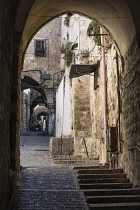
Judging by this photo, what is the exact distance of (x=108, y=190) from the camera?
16.9ft

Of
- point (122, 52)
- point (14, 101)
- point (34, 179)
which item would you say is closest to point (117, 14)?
point (122, 52)

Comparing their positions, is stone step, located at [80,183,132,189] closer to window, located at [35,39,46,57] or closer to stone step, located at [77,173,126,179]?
stone step, located at [77,173,126,179]

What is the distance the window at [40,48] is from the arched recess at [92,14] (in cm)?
1438

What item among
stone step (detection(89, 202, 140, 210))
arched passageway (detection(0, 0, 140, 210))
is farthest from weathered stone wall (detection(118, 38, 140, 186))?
stone step (detection(89, 202, 140, 210))

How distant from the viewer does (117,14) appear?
6.14 meters

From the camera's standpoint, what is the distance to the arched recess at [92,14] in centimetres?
559

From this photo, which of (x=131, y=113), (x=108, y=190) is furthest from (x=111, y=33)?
(x=108, y=190)

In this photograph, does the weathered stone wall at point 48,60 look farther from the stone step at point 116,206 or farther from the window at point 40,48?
the stone step at point 116,206

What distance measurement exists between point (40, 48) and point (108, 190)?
17.2 meters

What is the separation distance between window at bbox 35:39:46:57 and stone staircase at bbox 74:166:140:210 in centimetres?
1566

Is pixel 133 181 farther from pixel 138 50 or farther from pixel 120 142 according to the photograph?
pixel 138 50

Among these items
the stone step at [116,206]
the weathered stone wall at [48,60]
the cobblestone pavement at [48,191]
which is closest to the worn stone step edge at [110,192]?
the cobblestone pavement at [48,191]

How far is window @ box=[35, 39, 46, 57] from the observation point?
21.1 m

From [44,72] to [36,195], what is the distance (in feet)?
56.0
